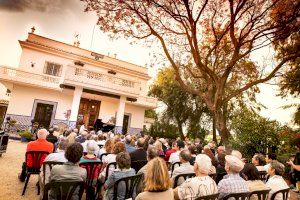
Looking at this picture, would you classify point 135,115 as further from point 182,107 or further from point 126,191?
point 126,191

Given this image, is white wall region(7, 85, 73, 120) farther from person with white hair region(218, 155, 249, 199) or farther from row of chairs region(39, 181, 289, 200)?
person with white hair region(218, 155, 249, 199)

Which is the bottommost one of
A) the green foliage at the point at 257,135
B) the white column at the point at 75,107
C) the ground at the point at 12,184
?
the ground at the point at 12,184

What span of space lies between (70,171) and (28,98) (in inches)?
650

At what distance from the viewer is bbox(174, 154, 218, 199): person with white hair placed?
292 centimetres

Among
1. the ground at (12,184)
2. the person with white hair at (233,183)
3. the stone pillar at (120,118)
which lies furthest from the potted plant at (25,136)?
the person with white hair at (233,183)

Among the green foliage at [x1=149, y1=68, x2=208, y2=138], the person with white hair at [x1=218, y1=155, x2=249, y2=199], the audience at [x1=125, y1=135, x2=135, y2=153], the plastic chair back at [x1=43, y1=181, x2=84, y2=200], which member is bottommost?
the plastic chair back at [x1=43, y1=181, x2=84, y2=200]

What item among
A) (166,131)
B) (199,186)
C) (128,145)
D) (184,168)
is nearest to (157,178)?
(199,186)

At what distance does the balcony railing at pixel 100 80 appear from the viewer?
1509 cm

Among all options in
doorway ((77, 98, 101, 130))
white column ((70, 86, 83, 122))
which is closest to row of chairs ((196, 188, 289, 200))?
white column ((70, 86, 83, 122))

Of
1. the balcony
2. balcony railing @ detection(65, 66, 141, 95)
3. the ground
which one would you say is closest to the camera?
the ground

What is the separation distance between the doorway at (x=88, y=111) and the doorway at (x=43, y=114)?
7.39ft

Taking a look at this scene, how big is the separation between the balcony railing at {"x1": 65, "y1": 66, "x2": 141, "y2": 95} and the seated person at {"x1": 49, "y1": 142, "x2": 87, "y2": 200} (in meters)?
12.4

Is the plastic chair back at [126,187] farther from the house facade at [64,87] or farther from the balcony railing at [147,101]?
the balcony railing at [147,101]

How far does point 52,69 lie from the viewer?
18906 mm
